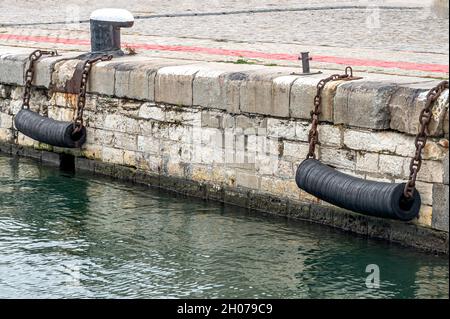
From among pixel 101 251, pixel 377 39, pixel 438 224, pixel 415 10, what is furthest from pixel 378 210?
pixel 415 10

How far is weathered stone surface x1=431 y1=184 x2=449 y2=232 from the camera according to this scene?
11453 millimetres

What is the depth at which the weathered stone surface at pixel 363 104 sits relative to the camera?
1190cm

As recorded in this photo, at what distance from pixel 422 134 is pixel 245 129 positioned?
2526 mm

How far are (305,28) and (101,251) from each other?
7623mm

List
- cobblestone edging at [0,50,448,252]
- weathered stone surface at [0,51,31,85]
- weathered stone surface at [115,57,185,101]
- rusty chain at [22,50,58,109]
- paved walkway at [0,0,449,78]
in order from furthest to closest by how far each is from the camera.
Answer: weathered stone surface at [0,51,31,85], rusty chain at [22,50,58,109], paved walkway at [0,0,449,78], weathered stone surface at [115,57,185,101], cobblestone edging at [0,50,448,252]

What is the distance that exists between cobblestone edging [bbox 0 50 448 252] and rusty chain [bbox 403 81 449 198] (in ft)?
0.25

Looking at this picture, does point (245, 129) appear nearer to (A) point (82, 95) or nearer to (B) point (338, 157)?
(B) point (338, 157)

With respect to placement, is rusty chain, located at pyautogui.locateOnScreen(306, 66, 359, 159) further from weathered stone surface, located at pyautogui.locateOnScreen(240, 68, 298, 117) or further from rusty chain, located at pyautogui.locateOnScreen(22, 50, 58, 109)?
rusty chain, located at pyautogui.locateOnScreen(22, 50, 58, 109)

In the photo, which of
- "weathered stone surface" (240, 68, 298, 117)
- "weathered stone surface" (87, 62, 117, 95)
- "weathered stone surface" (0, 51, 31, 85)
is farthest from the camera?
"weathered stone surface" (0, 51, 31, 85)

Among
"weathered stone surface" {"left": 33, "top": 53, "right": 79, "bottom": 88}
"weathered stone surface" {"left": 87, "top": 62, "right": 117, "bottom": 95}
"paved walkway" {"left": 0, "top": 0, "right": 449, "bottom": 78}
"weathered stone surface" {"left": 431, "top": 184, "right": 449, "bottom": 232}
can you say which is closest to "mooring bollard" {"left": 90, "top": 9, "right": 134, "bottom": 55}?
"weathered stone surface" {"left": 33, "top": 53, "right": 79, "bottom": 88}

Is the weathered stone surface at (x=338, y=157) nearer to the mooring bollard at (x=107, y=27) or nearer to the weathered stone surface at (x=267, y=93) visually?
the weathered stone surface at (x=267, y=93)

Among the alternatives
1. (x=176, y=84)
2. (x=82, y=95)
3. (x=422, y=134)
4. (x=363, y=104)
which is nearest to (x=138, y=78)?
(x=176, y=84)

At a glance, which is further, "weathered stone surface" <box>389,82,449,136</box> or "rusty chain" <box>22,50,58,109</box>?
"rusty chain" <box>22,50,58,109</box>
